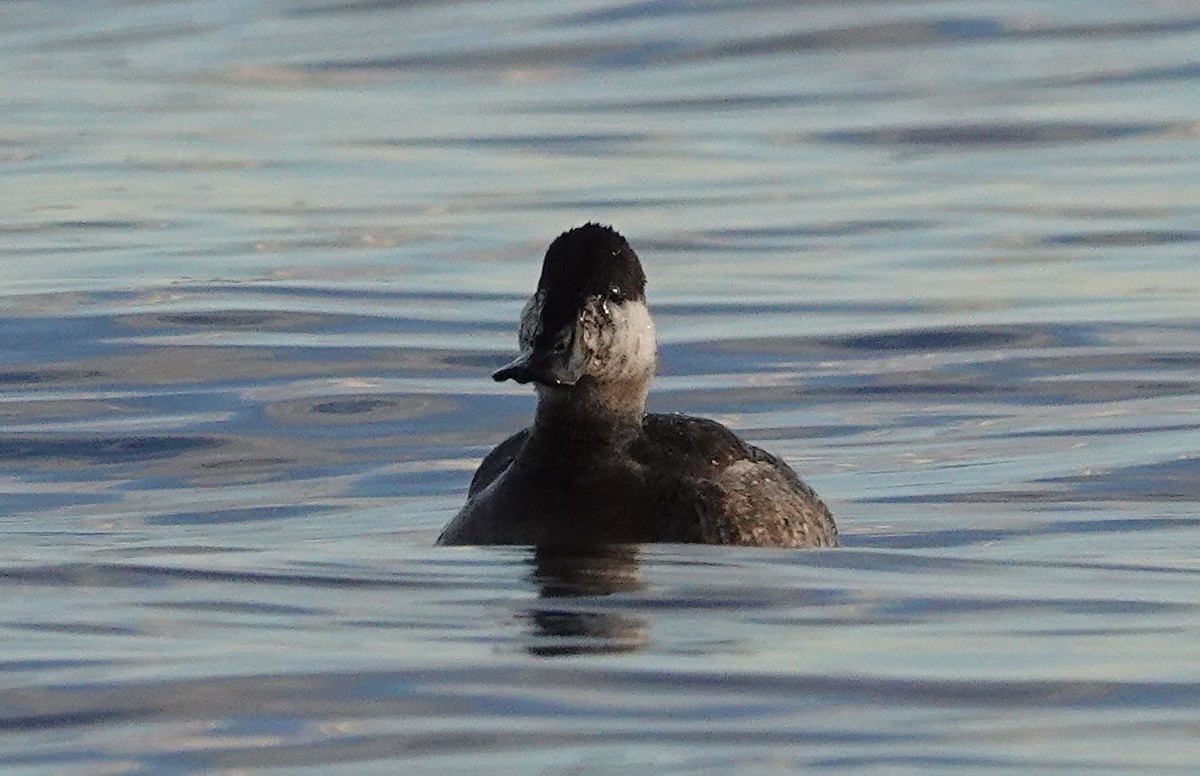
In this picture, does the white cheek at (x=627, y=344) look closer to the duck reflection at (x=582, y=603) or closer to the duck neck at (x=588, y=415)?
the duck neck at (x=588, y=415)

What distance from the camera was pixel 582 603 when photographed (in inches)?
360

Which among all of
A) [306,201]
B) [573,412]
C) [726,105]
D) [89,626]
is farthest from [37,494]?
[726,105]

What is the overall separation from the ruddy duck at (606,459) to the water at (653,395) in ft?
0.83

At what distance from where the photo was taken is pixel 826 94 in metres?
28.3

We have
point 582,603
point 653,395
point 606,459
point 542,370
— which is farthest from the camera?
point 653,395

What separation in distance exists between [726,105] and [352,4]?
30.6 ft

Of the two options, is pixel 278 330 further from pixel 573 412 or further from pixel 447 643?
pixel 447 643

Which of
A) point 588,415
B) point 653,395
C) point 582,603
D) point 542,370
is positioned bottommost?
point 582,603

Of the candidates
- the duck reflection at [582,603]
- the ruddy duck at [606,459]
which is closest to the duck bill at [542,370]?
the ruddy duck at [606,459]

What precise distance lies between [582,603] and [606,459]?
5.50 ft

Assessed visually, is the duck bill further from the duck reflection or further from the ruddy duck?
the duck reflection

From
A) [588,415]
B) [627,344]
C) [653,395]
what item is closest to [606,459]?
[588,415]

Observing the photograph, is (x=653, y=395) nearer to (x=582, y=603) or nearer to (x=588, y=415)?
(x=588, y=415)

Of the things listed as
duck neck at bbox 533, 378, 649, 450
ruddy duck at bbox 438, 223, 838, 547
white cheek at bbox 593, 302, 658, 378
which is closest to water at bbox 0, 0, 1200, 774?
ruddy duck at bbox 438, 223, 838, 547
